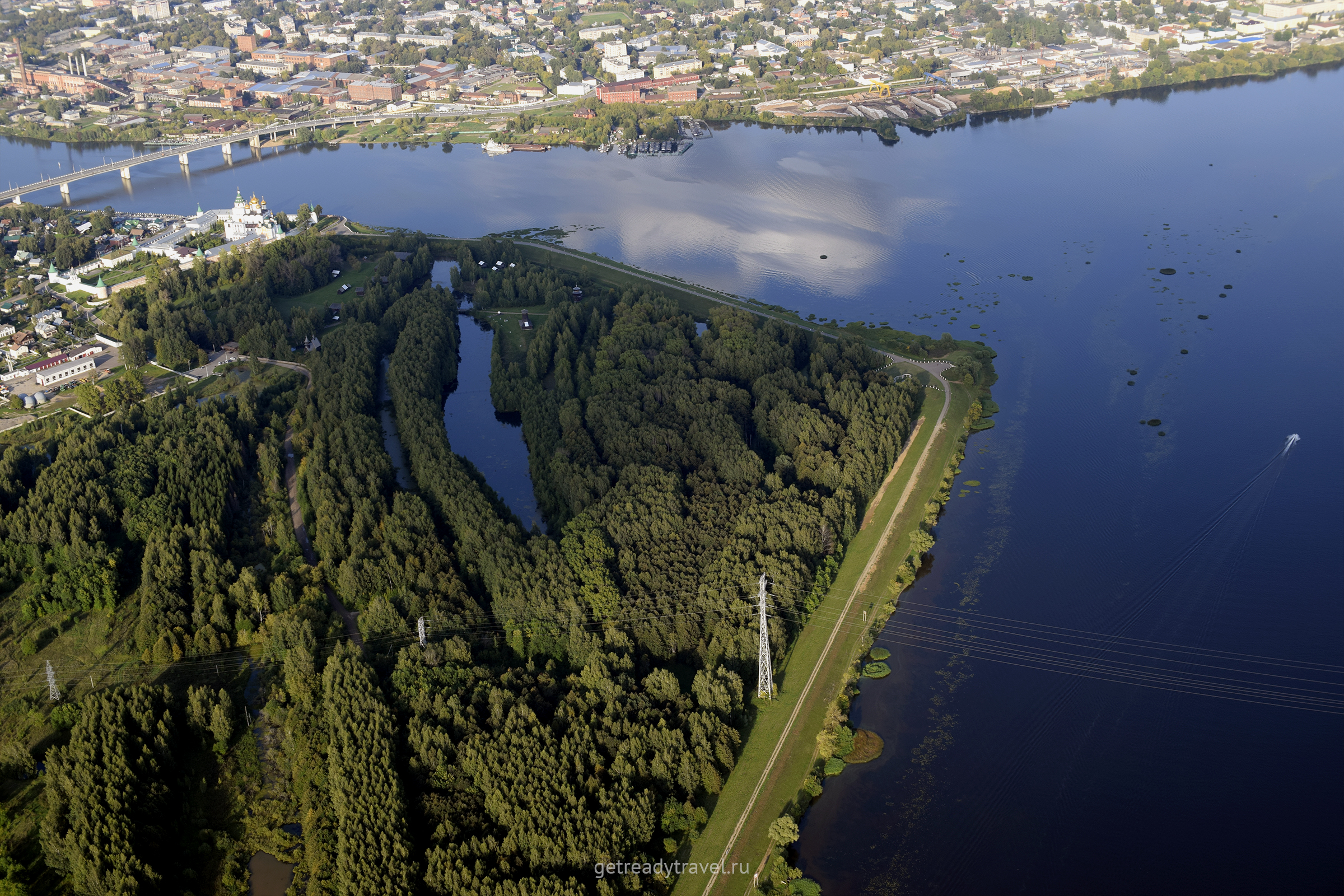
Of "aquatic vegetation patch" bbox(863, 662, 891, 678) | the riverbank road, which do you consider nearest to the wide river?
"aquatic vegetation patch" bbox(863, 662, 891, 678)

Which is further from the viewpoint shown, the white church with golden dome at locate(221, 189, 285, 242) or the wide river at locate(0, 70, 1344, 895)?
the white church with golden dome at locate(221, 189, 285, 242)

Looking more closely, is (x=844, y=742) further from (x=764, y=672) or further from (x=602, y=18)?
(x=602, y=18)

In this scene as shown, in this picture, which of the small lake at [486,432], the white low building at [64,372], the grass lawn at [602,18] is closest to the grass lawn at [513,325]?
the small lake at [486,432]

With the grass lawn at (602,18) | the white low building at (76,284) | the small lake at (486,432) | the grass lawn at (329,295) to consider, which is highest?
the grass lawn at (602,18)

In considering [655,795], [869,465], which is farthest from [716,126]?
[655,795]

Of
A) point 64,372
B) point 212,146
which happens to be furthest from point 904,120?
point 64,372

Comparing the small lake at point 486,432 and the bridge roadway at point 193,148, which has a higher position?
the bridge roadway at point 193,148

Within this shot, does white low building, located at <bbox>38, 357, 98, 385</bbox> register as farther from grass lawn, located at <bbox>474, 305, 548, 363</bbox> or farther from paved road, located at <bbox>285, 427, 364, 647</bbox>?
grass lawn, located at <bbox>474, 305, 548, 363</bbox>

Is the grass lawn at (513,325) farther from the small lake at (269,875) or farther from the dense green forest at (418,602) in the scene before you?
the small lake at (269,875)
